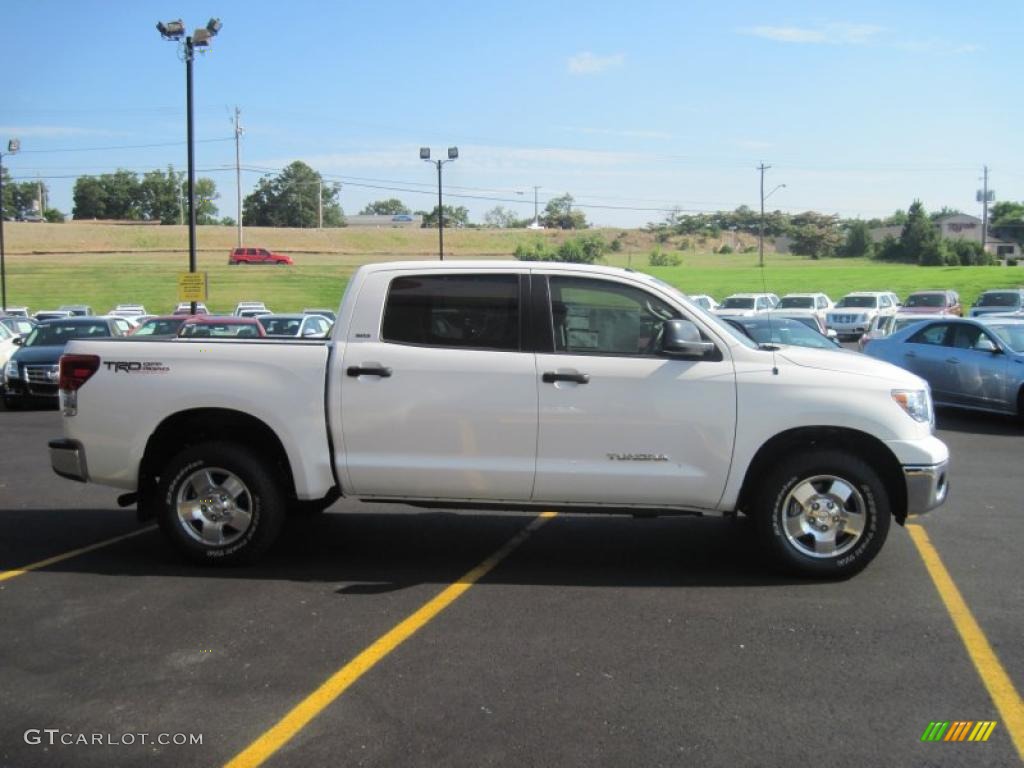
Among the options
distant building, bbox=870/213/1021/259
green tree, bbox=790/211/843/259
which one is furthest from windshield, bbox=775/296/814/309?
distant building, bbox=870/213/1021/259

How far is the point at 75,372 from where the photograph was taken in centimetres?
600

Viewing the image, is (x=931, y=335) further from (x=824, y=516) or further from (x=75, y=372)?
(x=75, y=372)

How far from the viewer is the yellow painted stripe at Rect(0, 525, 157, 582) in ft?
19.8

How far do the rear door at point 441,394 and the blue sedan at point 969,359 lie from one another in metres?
9.91

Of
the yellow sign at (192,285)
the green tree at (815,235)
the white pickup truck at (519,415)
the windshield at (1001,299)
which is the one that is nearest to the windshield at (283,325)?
the yellow sign at (192,285)

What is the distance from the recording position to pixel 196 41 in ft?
75.1

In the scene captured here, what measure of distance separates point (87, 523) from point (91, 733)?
405 centimetres

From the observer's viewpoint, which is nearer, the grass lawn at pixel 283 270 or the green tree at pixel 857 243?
the grass lawn at pixel 283 270

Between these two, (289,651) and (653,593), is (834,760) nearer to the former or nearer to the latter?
(653,593)

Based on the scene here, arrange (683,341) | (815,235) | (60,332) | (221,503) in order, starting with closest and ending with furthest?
(683,341) → (221,503) → (60,332) → (815,235)

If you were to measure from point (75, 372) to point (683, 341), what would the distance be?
12.7 feet

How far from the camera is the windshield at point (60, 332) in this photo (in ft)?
54.7

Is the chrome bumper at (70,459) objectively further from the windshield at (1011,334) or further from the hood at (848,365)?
the windshield at (1011,334)

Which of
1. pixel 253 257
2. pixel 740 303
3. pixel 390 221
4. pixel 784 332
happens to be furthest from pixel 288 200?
pixel 784 332
